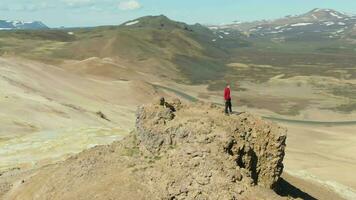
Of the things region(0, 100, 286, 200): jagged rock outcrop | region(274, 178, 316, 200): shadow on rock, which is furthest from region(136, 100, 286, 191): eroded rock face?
region(274, 178, 316, 200): shadow on rock

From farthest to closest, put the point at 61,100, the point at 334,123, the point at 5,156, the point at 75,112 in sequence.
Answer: the point at 334,123 < the point at 61,100 < the point at 75,112 < the point at 5,156

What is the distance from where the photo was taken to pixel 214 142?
68.3ft

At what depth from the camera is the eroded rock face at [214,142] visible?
20.2m

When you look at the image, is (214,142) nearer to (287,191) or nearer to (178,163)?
(178,163)

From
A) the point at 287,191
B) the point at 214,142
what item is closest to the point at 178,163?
the point at 214,142

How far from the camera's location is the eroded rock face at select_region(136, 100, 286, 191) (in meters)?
20.2

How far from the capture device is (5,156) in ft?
130

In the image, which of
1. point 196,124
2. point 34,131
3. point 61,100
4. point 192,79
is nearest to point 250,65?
point 192,79

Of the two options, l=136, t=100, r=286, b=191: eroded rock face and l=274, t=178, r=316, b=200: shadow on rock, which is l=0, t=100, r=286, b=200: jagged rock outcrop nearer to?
l=136, t=100, r=286, b=191: eroded rock face

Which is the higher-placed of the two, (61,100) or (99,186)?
(99,186)

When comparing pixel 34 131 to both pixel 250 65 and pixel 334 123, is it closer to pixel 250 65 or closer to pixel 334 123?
pixel 334 123

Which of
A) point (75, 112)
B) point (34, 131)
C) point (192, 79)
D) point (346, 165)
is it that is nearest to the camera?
point (34, 131)

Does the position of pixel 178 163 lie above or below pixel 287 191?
above

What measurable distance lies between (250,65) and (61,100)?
431 feet
